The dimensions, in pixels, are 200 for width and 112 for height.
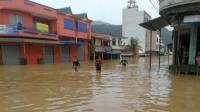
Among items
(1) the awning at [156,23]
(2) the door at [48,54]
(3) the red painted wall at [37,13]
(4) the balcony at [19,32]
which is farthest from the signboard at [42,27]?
(1) the awning at [156,23]

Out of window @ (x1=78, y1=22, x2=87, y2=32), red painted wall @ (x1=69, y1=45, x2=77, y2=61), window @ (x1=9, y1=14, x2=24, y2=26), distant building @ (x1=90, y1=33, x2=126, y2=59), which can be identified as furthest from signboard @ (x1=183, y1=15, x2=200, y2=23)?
distant building @ (x1=90, y1=33, x2=126, y2=59)

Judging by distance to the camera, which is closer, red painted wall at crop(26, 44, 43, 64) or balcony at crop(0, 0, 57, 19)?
balcony at crop(0, 0, 57, 19)

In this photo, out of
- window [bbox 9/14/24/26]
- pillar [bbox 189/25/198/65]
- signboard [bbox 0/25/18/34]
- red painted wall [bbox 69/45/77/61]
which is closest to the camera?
pillar [bbox 189/25/198/65]

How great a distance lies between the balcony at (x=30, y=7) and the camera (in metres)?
28.0

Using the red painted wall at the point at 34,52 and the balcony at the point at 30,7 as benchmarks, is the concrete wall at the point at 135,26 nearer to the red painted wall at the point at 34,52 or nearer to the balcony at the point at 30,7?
the balcony at the point at 30,7

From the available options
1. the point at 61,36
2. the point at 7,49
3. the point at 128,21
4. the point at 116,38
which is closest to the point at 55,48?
the point at 61,36

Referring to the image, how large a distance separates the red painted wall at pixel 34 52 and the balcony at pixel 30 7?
12.6 feet

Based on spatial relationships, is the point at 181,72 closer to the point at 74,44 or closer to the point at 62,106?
the point at 62,106

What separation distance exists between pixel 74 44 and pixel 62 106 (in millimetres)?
33866

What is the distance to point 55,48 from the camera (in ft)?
120

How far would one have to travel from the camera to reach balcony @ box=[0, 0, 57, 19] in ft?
91.8

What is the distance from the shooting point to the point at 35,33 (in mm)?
30953

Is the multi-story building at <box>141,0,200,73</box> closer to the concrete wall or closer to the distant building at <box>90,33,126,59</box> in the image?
the distant building at <box>90,33,126,59</box>

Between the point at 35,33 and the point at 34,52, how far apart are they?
2.37 meters
